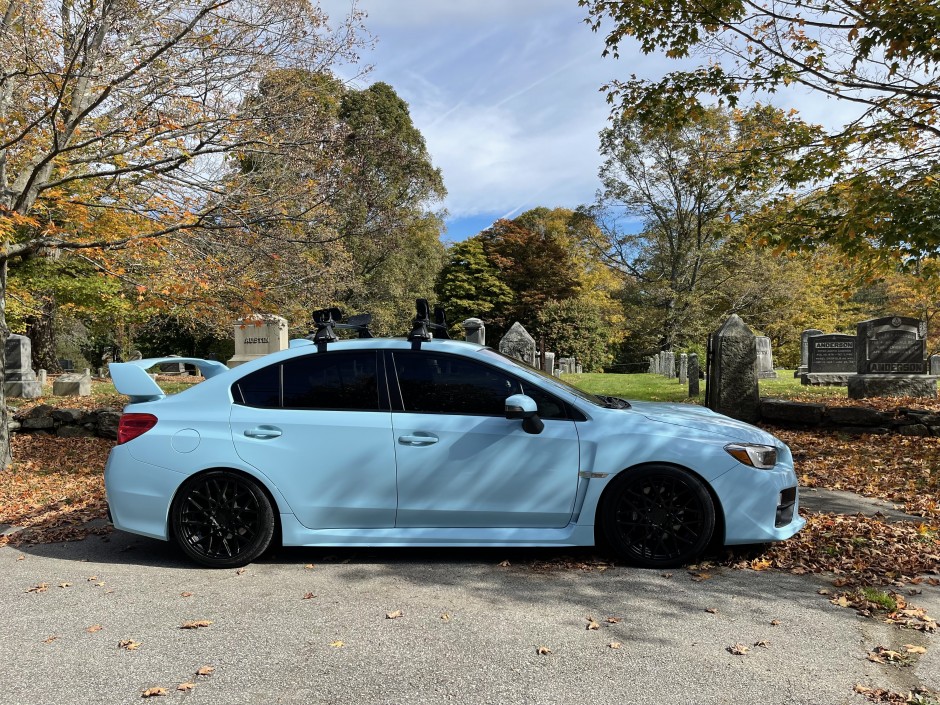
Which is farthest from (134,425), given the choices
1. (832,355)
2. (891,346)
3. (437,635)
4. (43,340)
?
(43,340)

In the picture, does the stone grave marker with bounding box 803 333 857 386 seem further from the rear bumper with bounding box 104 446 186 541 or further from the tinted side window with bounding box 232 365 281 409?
the rear bumper with bounding box 104 446 186 541

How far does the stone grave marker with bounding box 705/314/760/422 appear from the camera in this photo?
9883 mm

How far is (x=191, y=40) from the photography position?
8227mm

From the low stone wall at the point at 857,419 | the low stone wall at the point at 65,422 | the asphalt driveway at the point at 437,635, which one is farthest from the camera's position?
the low stone wall at the point at 65,422

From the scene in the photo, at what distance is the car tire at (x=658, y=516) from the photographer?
429 centimetres

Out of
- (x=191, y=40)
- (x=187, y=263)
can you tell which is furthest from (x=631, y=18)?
(x=187, y=263)

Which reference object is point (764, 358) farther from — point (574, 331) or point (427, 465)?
point (427, 465)

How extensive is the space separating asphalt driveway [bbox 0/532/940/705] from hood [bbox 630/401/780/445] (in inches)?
33.6

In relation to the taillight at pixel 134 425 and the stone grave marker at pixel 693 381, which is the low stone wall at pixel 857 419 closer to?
the stone grave marker at pixel 693 381

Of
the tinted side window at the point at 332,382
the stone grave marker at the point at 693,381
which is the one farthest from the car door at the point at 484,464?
the stone grave marker at the point at 693,381

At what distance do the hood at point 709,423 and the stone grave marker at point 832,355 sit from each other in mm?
16406

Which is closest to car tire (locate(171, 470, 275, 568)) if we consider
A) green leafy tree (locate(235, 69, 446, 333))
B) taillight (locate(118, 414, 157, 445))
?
taillight (locate(118, 414, 157, 445))

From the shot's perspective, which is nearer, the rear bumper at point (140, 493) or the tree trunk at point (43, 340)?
the rear bumper at point (140, 493)

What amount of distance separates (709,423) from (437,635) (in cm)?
233
